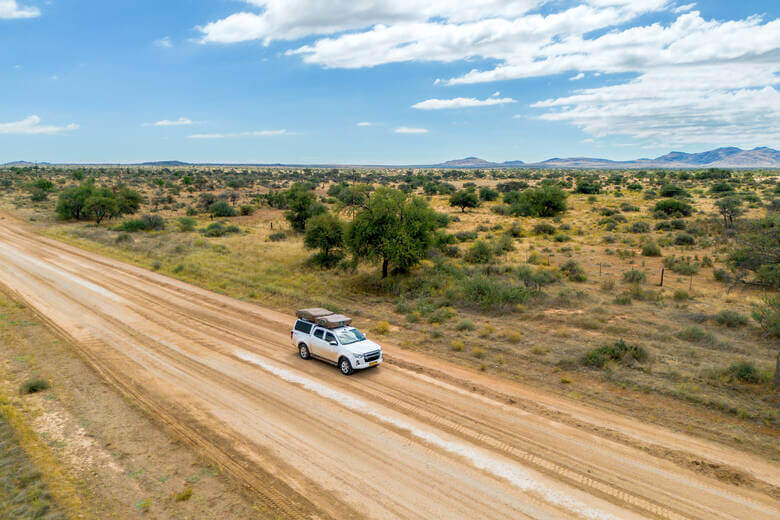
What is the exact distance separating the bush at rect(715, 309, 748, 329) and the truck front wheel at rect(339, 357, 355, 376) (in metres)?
16.6

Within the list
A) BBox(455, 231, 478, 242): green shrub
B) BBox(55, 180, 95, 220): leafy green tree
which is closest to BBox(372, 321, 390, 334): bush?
BBox(455, 231, 478, 242): green shrub

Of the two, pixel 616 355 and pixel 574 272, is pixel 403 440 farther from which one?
pixel 574 272

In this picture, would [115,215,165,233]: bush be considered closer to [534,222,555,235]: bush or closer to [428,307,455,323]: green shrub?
[428,307,455,323]: green shrub

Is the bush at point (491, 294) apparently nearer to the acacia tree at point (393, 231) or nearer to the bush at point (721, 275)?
the acacia tree at point (393, 231)

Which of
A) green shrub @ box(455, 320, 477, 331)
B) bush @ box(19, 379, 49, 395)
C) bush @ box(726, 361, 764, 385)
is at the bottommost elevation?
bush @ box(19, 379, 49, 395)

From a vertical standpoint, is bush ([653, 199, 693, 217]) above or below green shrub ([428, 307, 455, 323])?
above

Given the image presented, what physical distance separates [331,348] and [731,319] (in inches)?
688

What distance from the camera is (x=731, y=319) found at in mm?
19281

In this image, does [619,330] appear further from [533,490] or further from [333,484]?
[333,484]

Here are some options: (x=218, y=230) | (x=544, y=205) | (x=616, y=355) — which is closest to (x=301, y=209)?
(x=218, y=230)

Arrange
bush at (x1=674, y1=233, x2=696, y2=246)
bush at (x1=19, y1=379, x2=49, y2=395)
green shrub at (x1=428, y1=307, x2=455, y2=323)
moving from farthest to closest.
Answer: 1. bush at (x1=674, y1=233, x2=696, y2=246)
2. green shrub at (x1=428, y1=307, x2=455, y2=323)
3. bush at (x1=19, y1=379, x2=49, y2=395)

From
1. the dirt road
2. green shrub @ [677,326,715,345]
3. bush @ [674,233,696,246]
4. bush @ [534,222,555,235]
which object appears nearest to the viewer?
the dirt road

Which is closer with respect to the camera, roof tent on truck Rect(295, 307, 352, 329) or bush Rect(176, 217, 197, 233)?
roof tent on truck Rect(295, 307, 352, 329)

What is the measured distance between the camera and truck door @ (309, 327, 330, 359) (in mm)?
16469
